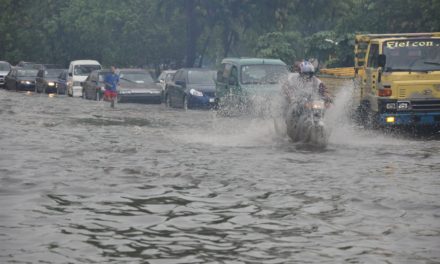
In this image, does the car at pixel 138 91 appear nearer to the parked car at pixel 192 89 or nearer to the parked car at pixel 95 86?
the parked car at pixel 192 89

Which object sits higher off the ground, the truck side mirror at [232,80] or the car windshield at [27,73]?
the truck side mirror at [232,80]

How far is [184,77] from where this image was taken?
1314 inches

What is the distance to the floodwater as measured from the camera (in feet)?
25.3

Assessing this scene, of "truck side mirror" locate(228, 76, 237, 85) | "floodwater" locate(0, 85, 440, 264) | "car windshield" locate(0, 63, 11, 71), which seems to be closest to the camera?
"floodwater" locate(0, 85, 440, 264)

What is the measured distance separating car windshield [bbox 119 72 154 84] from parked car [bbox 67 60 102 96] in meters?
6.97

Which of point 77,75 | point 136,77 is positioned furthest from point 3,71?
point 136,77

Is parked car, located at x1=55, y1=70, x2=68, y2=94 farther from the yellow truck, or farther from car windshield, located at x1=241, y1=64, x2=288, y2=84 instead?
the yellow truck

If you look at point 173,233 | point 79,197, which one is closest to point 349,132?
point 79,197

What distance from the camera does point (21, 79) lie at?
5075 cm

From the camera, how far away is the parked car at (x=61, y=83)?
4634 centimetres

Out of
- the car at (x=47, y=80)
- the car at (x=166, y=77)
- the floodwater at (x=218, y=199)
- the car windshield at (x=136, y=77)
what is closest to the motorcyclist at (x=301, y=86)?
the floodwater at (x=218, y=199)

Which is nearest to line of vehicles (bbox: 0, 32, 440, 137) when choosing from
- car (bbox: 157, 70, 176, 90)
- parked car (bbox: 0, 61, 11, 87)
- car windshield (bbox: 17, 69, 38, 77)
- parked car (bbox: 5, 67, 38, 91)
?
car (bbox: 157, 70, 176, 90)

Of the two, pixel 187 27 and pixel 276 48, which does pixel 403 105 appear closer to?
pixel 276 48

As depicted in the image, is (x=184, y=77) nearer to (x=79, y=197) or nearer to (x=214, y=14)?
(x=214, y=14)
